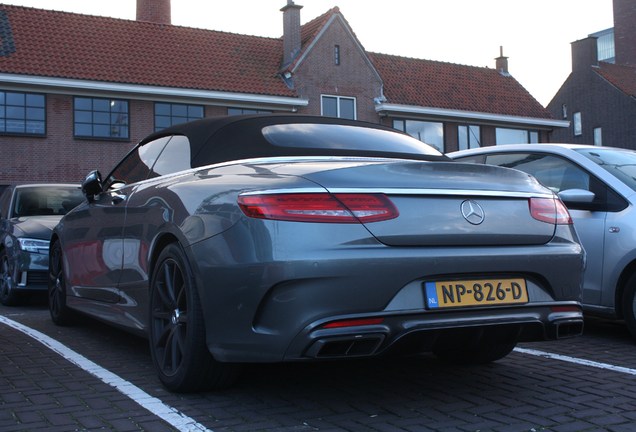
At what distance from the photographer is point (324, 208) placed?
3408 millimetres

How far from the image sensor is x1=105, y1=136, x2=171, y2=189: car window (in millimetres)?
5129

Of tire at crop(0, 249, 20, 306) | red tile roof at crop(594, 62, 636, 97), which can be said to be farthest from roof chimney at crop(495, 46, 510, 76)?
tire at crop(0, 249, 20, 306)

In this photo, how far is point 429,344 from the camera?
354cm

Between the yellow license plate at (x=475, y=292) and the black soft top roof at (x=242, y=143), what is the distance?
45.9 inches

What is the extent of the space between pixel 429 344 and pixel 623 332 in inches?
139

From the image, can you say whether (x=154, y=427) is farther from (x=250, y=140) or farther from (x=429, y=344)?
(x=250, y=140)

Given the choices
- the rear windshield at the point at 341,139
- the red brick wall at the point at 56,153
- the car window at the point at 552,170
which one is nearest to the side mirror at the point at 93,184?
the rear windshield at the point at 341,139

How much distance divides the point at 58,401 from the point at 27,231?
521 cm

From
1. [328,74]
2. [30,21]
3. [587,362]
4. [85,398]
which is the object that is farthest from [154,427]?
[328,74]

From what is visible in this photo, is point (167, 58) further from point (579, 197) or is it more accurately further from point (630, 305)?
point (630, 305)

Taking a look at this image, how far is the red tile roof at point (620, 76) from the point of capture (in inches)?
Result: 1790

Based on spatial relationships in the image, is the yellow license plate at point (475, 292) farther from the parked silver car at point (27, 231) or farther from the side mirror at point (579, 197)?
the parked silver car at point (27, 231)

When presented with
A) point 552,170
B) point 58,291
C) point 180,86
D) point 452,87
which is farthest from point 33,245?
point 452,87

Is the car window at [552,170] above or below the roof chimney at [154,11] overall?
below
